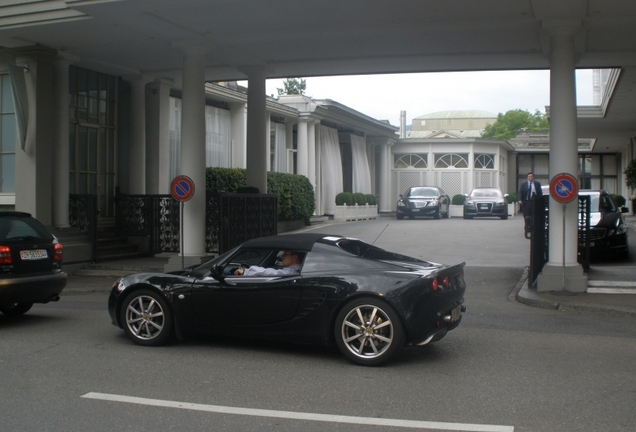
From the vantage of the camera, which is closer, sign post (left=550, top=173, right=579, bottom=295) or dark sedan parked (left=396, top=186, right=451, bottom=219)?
sign post (left=550, top=173, right=579, bottom=295)

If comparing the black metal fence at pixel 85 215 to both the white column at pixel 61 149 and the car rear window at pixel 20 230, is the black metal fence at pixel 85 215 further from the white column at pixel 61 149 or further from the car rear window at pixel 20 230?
the car rear window at pixel 20 230

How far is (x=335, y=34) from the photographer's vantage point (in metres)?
14.3

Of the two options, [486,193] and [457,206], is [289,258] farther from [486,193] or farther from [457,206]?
[457,206]

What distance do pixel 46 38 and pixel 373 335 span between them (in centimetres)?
1110

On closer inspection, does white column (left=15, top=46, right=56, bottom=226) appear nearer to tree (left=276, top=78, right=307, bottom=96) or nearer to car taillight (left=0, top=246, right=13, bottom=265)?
car taillight (left=0, top=246, right=13, bottom=265)

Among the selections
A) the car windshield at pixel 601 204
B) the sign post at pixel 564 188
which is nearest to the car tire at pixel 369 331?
the sign post at pixel 564 188

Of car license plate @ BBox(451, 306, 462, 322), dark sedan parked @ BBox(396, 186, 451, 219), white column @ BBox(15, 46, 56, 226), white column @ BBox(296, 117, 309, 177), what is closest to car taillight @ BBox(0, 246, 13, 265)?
car license plate @ BBox(451, 306, 462, 322)

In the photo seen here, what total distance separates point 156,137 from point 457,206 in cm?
2219

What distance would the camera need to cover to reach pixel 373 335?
23.6ft

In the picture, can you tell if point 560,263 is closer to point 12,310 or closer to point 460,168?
point 12,310

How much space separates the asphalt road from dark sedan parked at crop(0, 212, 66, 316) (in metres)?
0.45

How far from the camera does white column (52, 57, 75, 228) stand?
16.2 metres

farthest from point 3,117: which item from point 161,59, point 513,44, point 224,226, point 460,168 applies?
point 460,168

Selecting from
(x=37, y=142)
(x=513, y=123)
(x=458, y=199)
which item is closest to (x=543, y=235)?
(x=37, y=142)
